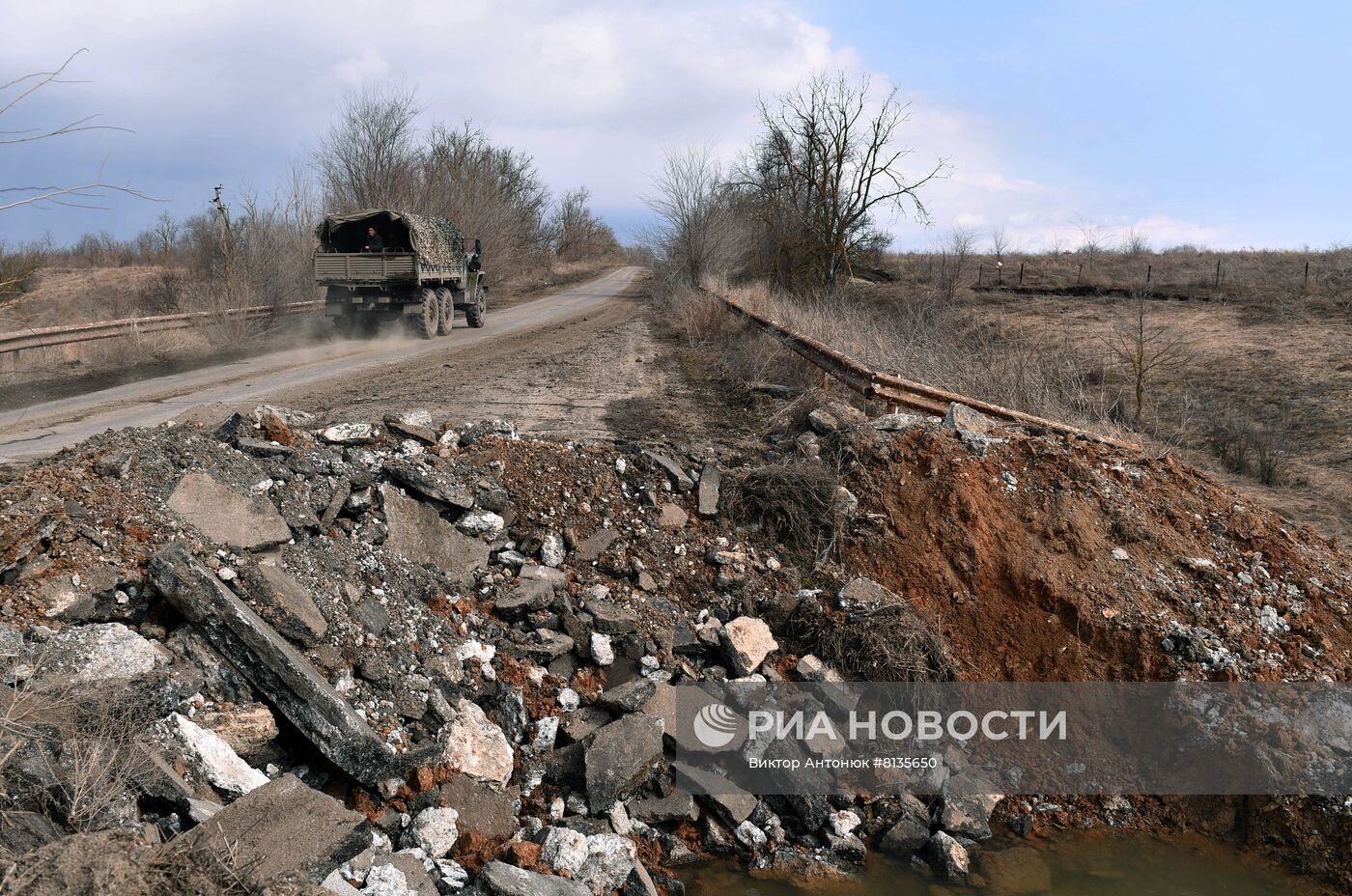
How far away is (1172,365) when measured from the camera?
1612cm

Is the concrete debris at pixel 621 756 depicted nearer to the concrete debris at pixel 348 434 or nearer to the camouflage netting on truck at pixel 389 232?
the concrete debris at pixel 348 434

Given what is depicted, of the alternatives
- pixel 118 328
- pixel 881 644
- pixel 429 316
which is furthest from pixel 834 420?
pixel 118 328

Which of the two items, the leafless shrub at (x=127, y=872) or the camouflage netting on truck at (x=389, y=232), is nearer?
the leafless shrub at (x=127, y=872)

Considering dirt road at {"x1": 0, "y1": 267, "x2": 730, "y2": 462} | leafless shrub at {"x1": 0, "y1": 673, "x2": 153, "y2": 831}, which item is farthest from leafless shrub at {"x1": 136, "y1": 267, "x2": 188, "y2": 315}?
leafless shrub at {"x1": 0, "y1": 673, "x2": 153, "y2": 831}

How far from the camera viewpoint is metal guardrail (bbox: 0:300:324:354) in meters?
12.0

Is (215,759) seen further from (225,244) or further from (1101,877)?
(225,244)

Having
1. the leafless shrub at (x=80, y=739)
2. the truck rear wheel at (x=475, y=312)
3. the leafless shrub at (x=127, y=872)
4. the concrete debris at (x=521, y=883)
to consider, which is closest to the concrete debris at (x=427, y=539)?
the leafless shrub at (x=80, y=739)

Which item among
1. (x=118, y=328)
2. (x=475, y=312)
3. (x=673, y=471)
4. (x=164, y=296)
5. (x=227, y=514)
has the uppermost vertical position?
(x=164, y=296)

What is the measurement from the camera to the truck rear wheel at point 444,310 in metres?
17.3

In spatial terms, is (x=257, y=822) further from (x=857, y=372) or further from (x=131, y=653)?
(x=857, y=372)

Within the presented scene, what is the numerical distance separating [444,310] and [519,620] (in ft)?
44.3

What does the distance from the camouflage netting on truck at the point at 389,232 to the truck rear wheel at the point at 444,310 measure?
2.13 ft

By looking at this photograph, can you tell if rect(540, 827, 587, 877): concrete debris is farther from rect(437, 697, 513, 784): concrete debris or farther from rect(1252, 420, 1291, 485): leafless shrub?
rect(1252, 420, 1291, 485): leafless shrub

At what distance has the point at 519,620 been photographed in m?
5.27
